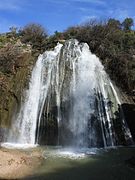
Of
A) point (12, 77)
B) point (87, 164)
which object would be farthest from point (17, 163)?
point (12, 77)

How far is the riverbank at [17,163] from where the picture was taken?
15.1 meters

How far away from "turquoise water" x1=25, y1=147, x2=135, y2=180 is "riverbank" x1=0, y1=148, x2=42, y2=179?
39cm

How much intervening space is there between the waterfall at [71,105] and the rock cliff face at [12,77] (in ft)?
1.66

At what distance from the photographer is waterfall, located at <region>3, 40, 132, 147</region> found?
20.7 metres

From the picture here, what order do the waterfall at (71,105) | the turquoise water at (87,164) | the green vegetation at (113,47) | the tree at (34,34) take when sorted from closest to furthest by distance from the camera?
the turquoise water at (87,164) < the waterfall at (71,105) < the green vegetation at (113,47) < the tree at (34,34)

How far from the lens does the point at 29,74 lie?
23.3m

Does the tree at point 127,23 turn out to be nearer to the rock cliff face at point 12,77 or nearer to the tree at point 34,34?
the tree at point 34,34

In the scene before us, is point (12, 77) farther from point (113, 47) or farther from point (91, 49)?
point (113, 47)

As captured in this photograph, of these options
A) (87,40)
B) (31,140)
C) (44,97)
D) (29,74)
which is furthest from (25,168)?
(87,40)

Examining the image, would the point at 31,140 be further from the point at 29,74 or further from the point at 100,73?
the point at 100,73

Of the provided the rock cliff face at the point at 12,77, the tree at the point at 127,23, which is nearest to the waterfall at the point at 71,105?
the rock cliff face at the point at 12,77

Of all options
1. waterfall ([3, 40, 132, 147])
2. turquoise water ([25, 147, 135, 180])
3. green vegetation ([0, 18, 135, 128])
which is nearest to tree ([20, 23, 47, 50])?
green vegetation ([0, 18, 135, 128])

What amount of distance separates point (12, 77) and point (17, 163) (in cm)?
843

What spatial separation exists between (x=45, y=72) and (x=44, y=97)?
1.71m
